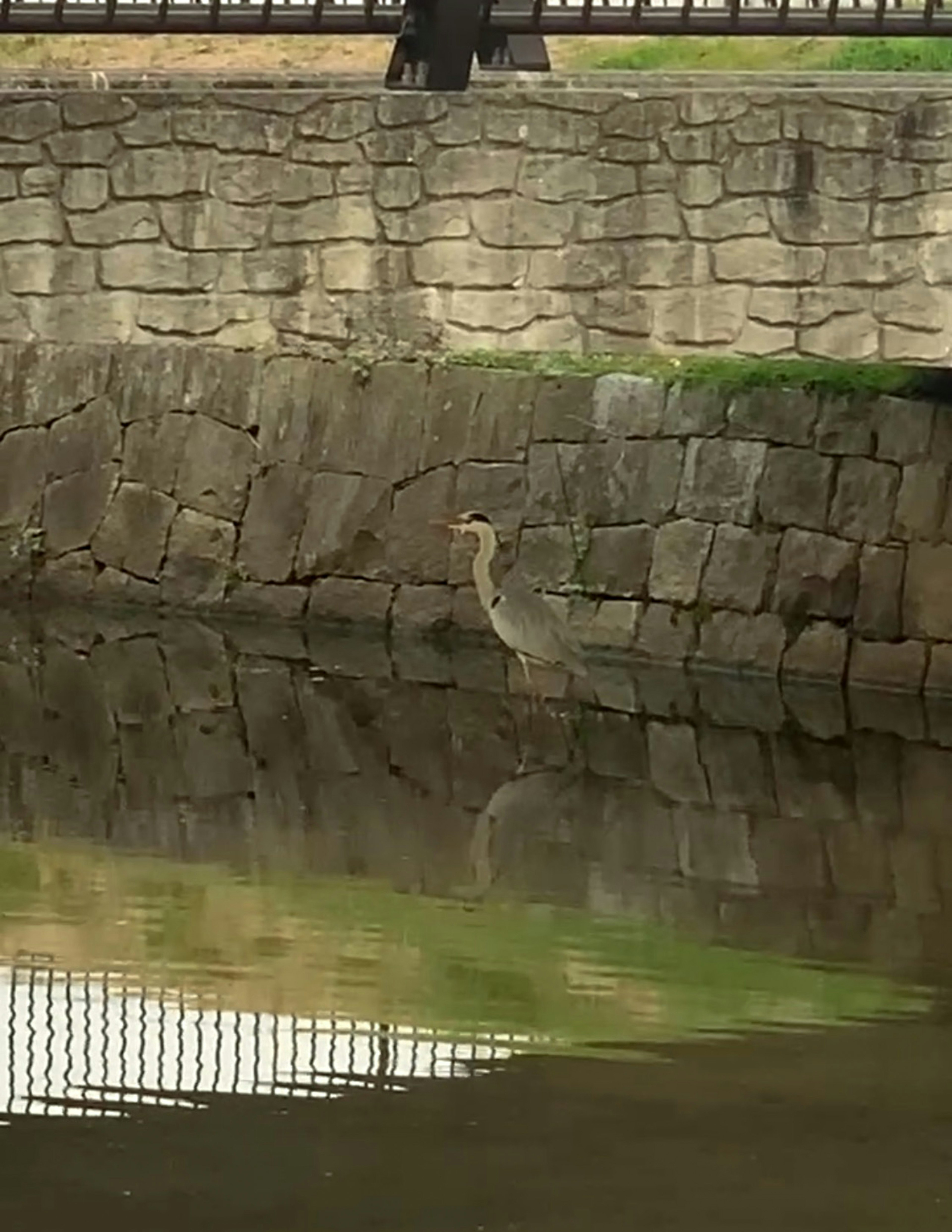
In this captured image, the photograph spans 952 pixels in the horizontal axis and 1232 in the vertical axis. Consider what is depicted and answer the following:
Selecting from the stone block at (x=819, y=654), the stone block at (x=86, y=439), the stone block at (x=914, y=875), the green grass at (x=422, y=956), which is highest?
the stone block at (x=86, y=439)

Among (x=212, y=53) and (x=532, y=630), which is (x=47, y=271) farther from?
(x=212, y=53)

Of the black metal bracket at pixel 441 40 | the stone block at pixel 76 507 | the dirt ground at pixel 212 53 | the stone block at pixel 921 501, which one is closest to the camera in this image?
the black metal bracket at pixel 441 40

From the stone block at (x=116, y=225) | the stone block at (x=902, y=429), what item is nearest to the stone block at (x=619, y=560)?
the stone block at (x=902, y=429)

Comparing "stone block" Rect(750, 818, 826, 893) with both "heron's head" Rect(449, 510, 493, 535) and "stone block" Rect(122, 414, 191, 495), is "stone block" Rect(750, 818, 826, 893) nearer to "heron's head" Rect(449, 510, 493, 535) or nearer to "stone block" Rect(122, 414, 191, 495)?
"heron's head" Rect(449, 510, 493, 535)

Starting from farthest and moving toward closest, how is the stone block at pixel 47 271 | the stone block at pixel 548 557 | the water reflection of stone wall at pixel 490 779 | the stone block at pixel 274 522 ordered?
the stone block at pixel 274 522 → the stone block at pixel 548 557 → the stone block at pixel 47 271 → the water reflection of stone wall at pixel 490 779

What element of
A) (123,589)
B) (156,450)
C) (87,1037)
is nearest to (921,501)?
(156,450)

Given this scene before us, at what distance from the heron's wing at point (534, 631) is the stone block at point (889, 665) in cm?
118

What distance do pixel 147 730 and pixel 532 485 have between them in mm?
2700

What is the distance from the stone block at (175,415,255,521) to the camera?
16.0 m

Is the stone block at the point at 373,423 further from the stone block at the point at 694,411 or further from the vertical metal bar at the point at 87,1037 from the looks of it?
the vertical metal bar at the point at 87,1037

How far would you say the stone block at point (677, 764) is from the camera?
40.2ft

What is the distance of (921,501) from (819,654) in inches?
32.0

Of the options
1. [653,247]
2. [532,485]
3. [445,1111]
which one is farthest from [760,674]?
[445,1111]

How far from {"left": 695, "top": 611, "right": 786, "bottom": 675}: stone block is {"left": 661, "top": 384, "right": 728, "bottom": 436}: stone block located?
804mm
